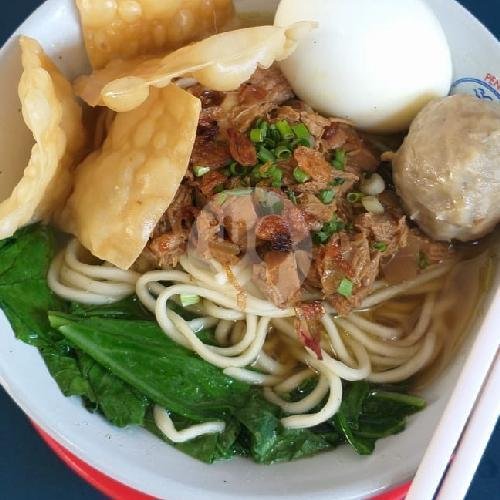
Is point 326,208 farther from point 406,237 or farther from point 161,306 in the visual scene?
point 161,306

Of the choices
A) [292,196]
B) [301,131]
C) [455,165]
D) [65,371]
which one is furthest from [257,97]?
[65,371]

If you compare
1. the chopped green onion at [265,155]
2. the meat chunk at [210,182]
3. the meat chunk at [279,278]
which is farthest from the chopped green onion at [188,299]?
the chopped green onion at [265,155]

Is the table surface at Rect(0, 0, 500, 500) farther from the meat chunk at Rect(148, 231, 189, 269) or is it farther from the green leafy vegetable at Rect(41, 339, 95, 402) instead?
the meat chunk at Rect(148, 231, 189, 269)

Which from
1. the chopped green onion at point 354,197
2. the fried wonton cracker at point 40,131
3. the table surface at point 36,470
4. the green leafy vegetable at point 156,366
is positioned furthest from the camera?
the table surface at point 36,470

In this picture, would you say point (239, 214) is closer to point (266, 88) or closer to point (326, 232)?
point (326, 232)

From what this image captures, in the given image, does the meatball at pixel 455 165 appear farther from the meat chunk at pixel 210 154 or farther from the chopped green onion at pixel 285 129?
the meat chunk at pixel 210 154

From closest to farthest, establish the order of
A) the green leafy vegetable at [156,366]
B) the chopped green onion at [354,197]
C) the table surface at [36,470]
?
1. the green leafy vegetable at [156,366]
2. the chopped green onion at [354,197]
3. the table surface at [36,470]

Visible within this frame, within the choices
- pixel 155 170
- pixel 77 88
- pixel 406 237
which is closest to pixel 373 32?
pixel 406 237

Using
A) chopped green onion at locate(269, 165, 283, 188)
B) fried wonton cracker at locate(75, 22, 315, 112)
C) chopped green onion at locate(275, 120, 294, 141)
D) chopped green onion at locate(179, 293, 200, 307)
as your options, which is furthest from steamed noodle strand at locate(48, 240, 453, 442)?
fried wonton cracker at locate(75, 22, 315, 112)
